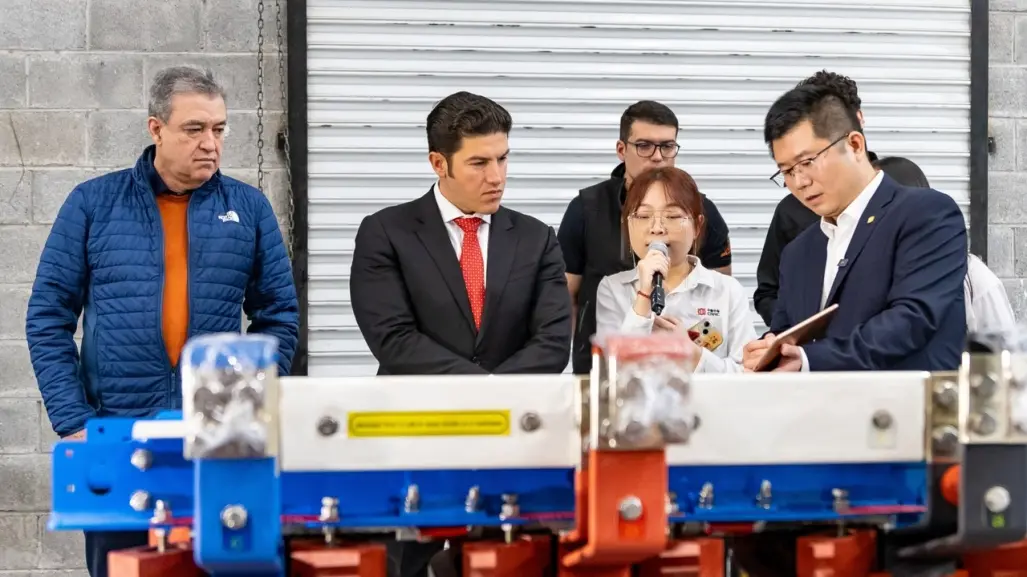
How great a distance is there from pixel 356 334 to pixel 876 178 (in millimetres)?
2555

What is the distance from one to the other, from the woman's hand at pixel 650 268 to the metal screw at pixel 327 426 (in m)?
1.72

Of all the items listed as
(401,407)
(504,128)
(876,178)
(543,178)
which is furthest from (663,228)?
(401,407)

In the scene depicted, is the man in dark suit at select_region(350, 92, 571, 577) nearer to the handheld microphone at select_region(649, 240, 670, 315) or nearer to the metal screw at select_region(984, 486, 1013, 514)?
the handheld microphone at select_region(649, 240, 670, 315)

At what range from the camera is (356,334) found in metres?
5.14

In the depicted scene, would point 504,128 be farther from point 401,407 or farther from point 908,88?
point 908,88

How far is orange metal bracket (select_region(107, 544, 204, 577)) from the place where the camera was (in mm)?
1909

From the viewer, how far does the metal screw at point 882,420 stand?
6.32 ft

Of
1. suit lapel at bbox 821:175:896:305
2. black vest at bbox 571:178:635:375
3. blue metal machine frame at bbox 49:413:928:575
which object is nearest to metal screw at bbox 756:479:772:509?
blue metal machine frame at bbox 49:413:928:575

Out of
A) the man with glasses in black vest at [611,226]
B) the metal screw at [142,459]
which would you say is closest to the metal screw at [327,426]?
the metal screw at [142,459]

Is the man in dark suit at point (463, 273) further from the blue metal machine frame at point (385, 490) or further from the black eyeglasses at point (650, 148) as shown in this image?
the blue metal machine frame at point (385, 490)

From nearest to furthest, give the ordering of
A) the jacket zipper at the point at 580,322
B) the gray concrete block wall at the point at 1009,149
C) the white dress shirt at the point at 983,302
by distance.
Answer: the white dress shirt at the point at 983,302
the jacket zipper at the point at 580,322
the gray concrete block wall at the point at 1009,149

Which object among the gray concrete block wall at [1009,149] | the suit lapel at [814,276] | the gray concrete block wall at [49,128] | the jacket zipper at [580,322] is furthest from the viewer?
the gray concrete block wall at [1009,149]

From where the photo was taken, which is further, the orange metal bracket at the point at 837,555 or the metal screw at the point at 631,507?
the orange metal bracket at the point at 837,555

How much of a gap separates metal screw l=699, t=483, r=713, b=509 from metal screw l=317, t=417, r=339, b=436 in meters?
0.52
